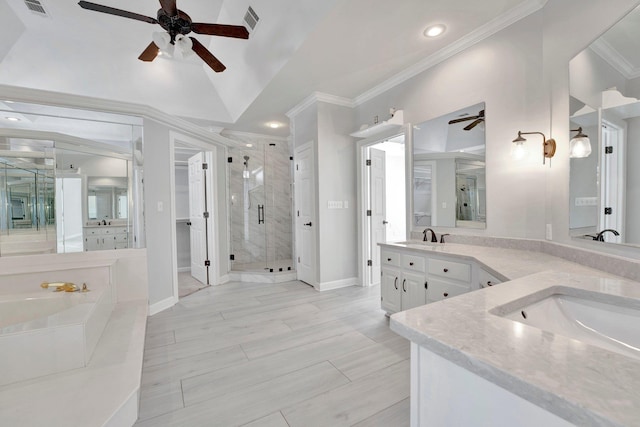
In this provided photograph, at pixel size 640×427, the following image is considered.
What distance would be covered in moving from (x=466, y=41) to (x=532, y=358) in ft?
9.61

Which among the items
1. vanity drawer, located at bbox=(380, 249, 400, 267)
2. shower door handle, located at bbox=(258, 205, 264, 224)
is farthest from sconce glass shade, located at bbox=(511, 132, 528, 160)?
shower door handle, located at bbox=(258, 205, 264, 224)

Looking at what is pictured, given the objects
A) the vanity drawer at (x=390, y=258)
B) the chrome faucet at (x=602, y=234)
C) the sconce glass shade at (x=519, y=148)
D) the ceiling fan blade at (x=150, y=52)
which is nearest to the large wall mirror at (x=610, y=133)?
the chrome faucet at (x=602, y=234)

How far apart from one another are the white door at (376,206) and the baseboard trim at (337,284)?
0.93 feet

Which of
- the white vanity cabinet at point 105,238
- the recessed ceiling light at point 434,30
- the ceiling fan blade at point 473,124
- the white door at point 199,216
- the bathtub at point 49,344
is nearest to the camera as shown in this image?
the bathtub at point 49,344

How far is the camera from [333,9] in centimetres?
215

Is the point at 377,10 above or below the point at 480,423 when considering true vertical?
above

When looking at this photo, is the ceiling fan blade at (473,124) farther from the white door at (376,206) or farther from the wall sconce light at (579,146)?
the white door at (376,206)

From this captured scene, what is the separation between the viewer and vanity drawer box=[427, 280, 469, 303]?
2160mm

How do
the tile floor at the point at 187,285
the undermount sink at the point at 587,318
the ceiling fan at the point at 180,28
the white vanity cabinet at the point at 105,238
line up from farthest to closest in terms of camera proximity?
the tile floor at the point at 187,285, the white vanity cabinet at the point at 105,238, the ceiling fan at the point at 180,28, the undermount sink at the point at 587,318

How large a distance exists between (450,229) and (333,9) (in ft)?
7.48

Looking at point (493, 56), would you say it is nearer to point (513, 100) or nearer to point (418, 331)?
point (513, 100)

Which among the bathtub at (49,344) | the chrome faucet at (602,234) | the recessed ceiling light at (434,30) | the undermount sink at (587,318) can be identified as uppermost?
the recessed ceiling light at (434,30)

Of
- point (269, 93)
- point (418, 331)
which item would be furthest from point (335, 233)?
point (418, 331)

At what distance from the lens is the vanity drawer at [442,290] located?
216 centimetres
